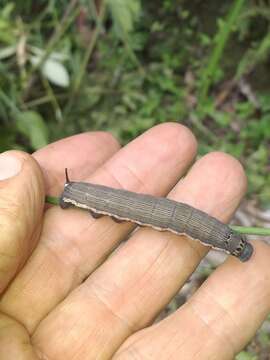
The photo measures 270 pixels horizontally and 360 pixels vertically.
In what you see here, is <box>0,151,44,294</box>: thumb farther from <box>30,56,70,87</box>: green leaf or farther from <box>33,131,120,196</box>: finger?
<box>30,56,70,87</box>: green leaf

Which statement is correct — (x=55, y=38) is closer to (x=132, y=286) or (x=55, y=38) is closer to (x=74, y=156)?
(x=74, y=156)

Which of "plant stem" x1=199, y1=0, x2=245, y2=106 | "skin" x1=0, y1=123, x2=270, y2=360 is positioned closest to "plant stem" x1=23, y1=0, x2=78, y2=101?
"plant stem" x1=199, y1=0, x2=245, y2=106

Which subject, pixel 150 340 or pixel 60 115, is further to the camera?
pixel 60 115

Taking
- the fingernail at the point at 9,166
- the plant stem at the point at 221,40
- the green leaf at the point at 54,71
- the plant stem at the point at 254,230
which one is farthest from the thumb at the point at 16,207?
the green leaf at the point at 54,71

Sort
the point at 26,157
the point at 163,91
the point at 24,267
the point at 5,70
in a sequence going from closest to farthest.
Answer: the point at 26,157 → the point at 24,267 → the point at 5,70 → the point at 163,91

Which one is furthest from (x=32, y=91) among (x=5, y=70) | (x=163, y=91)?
(x=163, y=91)

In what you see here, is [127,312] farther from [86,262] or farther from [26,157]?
[26,157]

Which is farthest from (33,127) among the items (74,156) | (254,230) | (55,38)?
(254,230)
